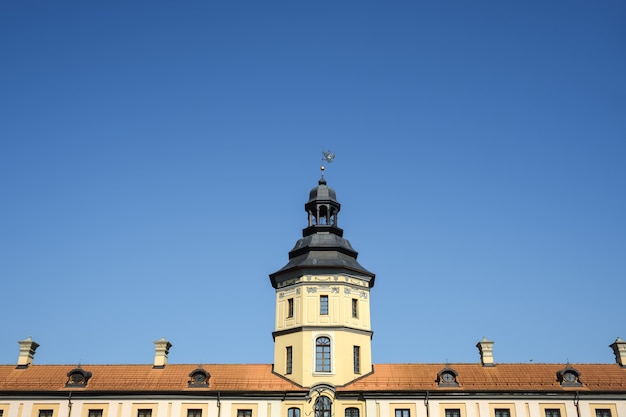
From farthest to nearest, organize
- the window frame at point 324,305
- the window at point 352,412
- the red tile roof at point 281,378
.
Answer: the window frame at point 324,305 → the red tile roof at point 281,378 → the window at point 352,412

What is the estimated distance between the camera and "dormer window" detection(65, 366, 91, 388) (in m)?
41.8

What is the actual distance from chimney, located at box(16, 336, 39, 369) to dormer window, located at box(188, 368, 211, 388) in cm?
1186

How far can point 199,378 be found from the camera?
41.7 metres

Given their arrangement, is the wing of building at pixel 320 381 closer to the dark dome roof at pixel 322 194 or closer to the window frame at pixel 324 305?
the window frame at pixel 324 305

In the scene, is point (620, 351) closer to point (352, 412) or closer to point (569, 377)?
point (569, 377)

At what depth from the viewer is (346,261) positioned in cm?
4519

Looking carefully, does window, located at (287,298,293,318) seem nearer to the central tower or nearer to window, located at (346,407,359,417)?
the central tower

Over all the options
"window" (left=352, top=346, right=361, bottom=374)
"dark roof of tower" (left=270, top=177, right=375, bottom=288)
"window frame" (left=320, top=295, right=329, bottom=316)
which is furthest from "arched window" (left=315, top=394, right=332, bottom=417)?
"dark roof of tower" (left=270, top=177, right=375, bottom=288)

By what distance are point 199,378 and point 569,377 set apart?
22681 mm

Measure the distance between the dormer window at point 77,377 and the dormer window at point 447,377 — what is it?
21.7 meters

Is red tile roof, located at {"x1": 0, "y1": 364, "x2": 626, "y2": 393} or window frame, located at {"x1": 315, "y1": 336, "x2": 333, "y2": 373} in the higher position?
window frame, located at {"x1": 315, "y1": 336, "x2": 333, "y2": 373}

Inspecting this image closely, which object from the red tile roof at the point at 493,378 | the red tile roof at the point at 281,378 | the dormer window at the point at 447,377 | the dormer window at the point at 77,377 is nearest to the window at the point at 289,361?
the red tile roof at the point at 281,378

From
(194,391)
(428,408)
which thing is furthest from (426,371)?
(194,391)

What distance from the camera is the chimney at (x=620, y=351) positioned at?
143 feet
